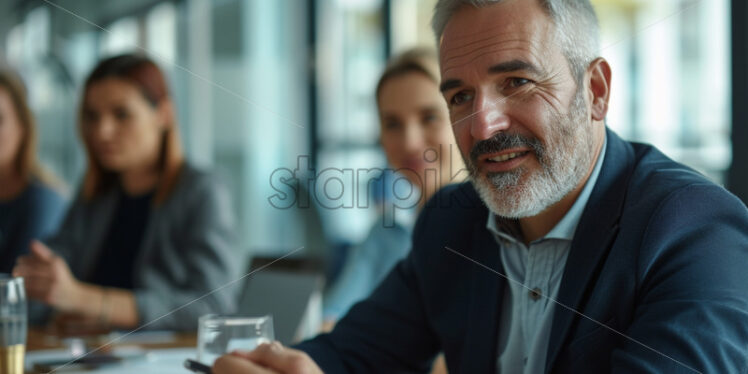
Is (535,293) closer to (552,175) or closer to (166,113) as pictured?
(552,175)

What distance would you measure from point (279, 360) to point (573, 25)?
1.82ft

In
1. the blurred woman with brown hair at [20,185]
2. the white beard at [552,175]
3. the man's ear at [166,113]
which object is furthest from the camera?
the blurred woman with brown hair at [20,185]

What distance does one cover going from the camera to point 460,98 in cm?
96

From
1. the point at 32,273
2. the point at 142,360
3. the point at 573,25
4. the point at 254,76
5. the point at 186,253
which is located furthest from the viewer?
the point at 254,76

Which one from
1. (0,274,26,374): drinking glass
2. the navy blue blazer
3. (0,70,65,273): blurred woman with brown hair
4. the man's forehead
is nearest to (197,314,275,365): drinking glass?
the navy blue blazer

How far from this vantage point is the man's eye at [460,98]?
941mm

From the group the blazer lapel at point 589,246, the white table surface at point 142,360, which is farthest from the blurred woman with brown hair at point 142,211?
the blazer lapel at point 589,246

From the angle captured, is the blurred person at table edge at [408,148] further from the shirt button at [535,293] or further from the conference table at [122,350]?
the shirt button at [535,293]

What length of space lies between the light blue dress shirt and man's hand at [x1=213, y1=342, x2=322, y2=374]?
263 millimetres

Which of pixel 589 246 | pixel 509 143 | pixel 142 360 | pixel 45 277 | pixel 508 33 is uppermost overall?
pixel 508 33

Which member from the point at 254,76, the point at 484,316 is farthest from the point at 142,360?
the point at 254,76

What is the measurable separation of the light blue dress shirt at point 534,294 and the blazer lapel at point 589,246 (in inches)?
1.4

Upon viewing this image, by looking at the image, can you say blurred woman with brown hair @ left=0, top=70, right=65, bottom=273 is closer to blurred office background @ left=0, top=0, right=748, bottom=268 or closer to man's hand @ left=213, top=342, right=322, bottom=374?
blurred office background @ left=0, top=0, right=748, bottom=268

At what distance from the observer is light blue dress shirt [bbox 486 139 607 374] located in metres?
0.92
